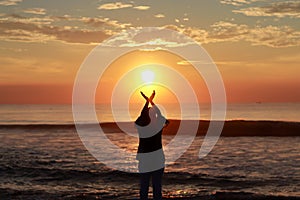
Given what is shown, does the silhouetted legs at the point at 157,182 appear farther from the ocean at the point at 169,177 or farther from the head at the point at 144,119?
the ocean at the point at 169,177

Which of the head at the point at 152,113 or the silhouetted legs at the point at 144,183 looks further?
the silhouetted legs at the point at 144,183

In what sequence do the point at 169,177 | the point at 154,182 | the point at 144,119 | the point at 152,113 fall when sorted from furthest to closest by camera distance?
the point at 169,177 → the point at 154,182 → the point at 152,113 → the point at 144,119

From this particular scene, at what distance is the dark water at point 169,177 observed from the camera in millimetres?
17688

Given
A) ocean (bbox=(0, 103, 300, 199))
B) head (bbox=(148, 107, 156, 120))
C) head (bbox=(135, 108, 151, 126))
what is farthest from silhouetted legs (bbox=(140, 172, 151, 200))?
ocean (bbox=(0, 103, 300, 199))

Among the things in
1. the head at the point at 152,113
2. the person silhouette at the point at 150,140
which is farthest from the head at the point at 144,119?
the head at the point at 152,113

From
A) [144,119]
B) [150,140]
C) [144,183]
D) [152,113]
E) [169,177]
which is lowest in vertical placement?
[169,177]

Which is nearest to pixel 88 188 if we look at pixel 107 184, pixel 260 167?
pixel 107 184

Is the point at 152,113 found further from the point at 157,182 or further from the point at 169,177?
the point at 169,177

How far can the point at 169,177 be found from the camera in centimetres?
2166

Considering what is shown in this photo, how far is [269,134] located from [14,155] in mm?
33812

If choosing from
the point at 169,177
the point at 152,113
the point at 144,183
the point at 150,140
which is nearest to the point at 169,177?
the point at 169,177

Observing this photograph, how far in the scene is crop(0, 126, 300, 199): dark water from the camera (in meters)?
17.7

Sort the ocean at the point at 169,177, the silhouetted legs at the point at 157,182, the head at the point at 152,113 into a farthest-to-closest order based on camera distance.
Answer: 1. the ocean at the point at 169,177
2. the silhouetted legs at the point at 157,182
3. the head at the point at 152,113

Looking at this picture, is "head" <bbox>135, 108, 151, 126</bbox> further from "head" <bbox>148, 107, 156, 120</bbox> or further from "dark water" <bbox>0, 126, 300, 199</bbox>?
"dark water" <bbox>0, 126, 300, 199</bbox>
